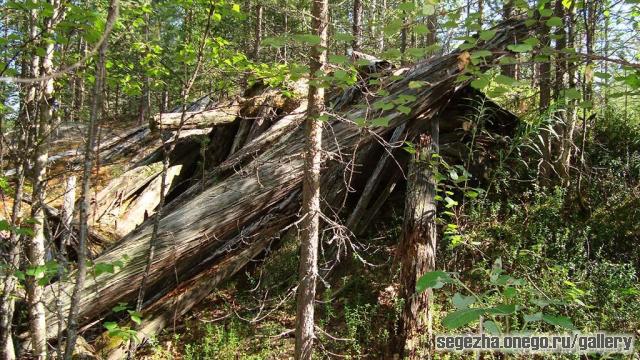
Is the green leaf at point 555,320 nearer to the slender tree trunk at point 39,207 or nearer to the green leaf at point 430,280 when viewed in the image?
the green leaf at point 430,280

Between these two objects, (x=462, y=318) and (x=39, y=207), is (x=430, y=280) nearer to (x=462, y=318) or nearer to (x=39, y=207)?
(x=462, y=318)

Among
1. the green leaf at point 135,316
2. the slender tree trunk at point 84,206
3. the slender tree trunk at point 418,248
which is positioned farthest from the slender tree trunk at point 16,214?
the slender tree trunk at point 418,248

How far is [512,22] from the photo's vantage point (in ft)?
14.4

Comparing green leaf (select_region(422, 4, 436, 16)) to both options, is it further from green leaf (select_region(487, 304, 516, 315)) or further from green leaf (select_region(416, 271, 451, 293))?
green leaf (select_region(487, 304, 516, 315))

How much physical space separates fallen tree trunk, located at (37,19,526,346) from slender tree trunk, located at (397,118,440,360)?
1.72 ft

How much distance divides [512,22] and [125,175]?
687cm

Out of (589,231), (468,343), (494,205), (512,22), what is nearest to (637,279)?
(589,231)

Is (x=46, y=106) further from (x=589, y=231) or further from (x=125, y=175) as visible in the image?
(x=589, y=231)

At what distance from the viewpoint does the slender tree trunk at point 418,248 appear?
3648mm

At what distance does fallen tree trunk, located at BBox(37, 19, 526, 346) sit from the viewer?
412 cm

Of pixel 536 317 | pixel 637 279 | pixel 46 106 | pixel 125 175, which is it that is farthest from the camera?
pixel 125 175

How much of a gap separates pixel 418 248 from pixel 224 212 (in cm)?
207

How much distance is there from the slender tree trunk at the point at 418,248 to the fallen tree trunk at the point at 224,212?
52 centimetres

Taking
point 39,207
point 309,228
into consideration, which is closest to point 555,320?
point 309,228
